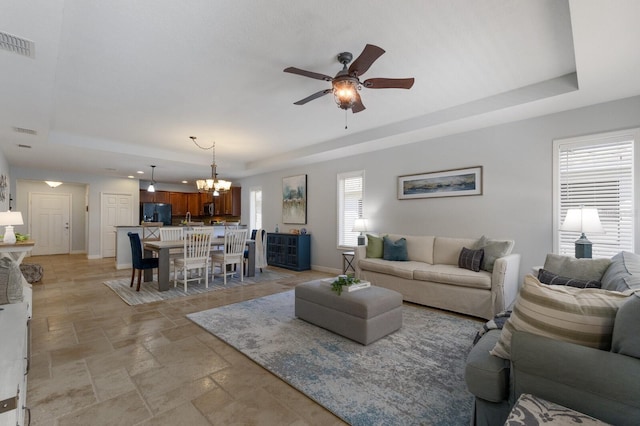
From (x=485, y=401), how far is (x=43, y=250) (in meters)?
11.8

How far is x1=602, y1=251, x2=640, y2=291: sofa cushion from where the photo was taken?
1.69 metres

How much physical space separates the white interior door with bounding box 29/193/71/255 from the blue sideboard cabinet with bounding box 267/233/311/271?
22.9 feet

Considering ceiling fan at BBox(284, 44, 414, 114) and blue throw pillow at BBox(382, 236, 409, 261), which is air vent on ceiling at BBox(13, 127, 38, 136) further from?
blue throw pillow at BBox(382, 236, 409, 261)

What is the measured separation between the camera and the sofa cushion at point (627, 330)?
1091 mm

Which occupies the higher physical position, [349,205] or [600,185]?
[600,185]

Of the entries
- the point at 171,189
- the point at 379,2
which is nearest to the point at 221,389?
the point at 379,2

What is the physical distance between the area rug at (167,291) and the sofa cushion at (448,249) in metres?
2.90

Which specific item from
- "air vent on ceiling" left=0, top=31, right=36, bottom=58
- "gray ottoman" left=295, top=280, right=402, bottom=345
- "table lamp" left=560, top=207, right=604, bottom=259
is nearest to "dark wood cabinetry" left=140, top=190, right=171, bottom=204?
"air vent on ceiling" left=0, top=31, right=36, bottom=58

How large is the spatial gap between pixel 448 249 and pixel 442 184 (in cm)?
104

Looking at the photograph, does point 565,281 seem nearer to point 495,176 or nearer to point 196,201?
point 495,176

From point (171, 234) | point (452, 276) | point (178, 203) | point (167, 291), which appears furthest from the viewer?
point (178, 203)

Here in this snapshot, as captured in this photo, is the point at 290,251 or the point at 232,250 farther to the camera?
the point at 290,251

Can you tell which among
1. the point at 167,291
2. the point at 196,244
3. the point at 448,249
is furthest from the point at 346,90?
the point at 167,291

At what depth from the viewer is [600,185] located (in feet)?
11.2
